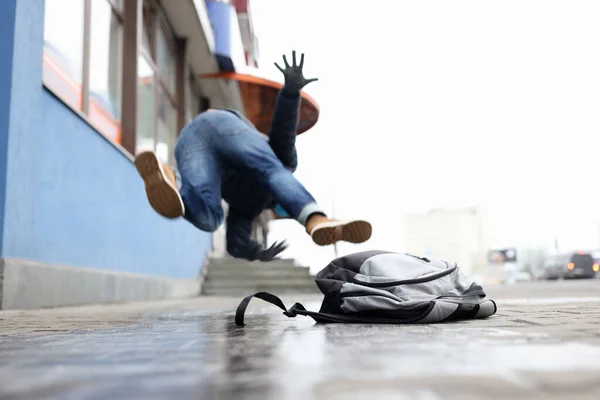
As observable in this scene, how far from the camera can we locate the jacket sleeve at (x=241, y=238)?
2797 mm

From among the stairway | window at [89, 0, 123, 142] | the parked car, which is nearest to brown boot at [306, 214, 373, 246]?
window at [89, 0, 123, 142]

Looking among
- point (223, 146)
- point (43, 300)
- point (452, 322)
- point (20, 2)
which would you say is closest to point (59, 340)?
point (452, 322)

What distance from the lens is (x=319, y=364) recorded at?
86cm

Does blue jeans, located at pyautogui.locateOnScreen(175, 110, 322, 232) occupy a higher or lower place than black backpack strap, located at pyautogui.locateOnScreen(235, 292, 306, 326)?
higher

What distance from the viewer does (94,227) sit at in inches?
171

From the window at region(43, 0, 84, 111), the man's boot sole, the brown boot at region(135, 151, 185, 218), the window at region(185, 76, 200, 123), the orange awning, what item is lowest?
the man's boot sole

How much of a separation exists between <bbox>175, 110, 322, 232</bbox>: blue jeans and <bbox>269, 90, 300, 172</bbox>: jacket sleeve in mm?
80

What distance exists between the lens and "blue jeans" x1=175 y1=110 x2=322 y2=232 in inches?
96.6

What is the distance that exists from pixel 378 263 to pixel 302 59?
1.27 m

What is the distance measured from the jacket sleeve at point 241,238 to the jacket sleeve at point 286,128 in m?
0.37

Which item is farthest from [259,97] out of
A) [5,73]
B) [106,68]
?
[5,73]

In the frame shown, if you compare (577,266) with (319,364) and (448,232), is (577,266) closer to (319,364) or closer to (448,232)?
(319,364)

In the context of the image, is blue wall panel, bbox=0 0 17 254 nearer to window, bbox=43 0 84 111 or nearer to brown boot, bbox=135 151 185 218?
window, bbox=43 0 84 111

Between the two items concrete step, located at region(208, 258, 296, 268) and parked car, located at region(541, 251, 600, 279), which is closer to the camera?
concrete step, located at region(208, 258, 296, 268)
